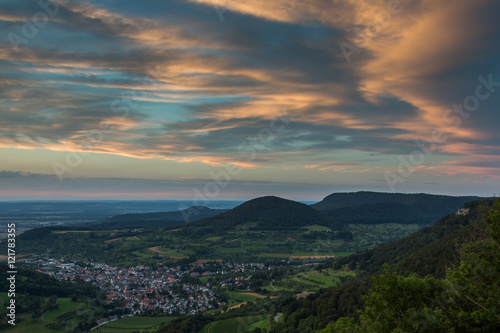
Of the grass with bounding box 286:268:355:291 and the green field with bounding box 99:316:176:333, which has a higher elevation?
the grass with bounding box 286:268:355:291

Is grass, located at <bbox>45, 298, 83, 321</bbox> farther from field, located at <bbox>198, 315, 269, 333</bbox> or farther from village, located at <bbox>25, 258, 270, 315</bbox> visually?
field, located at <bbox>198, 315, 269, 333</bbox>

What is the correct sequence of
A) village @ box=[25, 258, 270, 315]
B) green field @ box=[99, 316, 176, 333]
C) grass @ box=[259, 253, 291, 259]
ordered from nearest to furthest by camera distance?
green field @ box=[99, 316, 176, 333] < village @ box=[25, 258, 270, 315] < grass @ box=[259, 253, 291, 259]

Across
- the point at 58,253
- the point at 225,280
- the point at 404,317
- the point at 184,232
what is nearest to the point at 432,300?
the point at 404,317

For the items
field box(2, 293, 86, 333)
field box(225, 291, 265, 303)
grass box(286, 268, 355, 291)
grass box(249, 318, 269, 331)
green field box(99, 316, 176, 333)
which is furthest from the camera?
grass box(286, 268, 355, 291)

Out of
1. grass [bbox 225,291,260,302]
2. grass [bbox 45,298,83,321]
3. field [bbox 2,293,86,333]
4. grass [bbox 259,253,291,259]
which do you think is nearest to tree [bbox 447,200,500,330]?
field [bbox 2,293,86,333]

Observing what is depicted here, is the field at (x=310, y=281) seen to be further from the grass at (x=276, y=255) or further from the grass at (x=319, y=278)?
the grass at (x=276, y=255)

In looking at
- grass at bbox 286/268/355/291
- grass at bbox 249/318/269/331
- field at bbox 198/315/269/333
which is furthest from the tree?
grass at bbox 286/268/355/291

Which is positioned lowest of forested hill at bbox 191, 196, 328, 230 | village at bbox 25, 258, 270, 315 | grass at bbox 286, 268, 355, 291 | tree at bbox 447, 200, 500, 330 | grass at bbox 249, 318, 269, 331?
village at bbox 25, 258, 270, 315

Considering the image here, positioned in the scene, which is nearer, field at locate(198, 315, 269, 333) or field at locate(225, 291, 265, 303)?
field at locate(198, 315, 269, 333)
